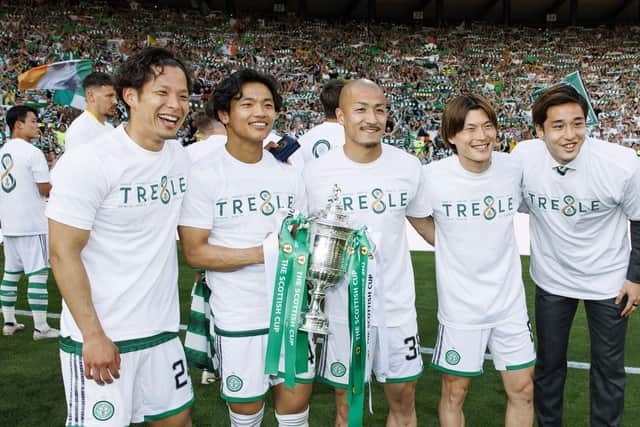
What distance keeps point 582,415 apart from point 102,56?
18.4m

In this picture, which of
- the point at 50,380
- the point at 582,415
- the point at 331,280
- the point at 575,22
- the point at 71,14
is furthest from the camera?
the point at 575,22

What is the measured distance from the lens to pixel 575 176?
2.93 meters

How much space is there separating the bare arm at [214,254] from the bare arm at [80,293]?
1.63 feet

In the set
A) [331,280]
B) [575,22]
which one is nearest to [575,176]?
[331,280]

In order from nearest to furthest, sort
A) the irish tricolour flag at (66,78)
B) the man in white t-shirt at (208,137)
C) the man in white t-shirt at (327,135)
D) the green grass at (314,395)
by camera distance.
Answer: the green grass at (314,395), the man in white t-shirt at (208,137), the man in white t-shirt at (327,135), the irish tricolour flag at (66,78)

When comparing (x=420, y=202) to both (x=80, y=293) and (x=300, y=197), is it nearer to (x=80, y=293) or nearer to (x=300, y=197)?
(x=300, y=197)

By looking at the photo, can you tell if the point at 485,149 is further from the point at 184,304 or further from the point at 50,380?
the point at 184,304

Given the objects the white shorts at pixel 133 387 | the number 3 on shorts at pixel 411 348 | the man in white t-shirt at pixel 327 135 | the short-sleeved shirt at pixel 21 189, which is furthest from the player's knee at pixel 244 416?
the short-sleeved shirt at pixel 21 189

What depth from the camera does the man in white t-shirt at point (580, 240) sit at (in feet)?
9.50

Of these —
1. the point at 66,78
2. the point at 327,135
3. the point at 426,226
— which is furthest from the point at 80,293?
the point at 66,78

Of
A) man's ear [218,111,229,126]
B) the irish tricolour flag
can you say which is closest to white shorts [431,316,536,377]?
man's ear [218,111,229,126]

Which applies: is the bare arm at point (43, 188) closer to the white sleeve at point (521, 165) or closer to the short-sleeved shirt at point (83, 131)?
the short-sleeved shirt at point (83, 131)

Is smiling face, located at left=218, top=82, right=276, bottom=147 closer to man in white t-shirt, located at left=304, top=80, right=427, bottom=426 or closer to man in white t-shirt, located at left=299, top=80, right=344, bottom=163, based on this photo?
man in white t-shirt, located at left=304, top=80, right=427, bottom=426

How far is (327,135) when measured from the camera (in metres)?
4.84
